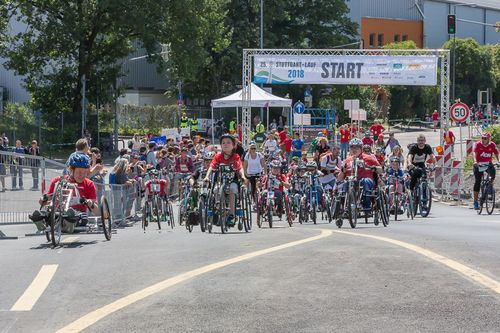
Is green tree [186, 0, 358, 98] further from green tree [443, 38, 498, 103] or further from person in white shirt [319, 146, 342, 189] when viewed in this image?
person in white shirt [319, 146, 342, 189]

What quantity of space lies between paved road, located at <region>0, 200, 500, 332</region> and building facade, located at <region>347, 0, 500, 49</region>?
84072 millimetres

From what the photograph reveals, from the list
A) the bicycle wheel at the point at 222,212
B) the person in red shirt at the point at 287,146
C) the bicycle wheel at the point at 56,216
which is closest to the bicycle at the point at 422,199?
the bicycle wheel at the point at 222,212

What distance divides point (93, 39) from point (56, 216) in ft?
126

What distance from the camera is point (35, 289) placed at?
935cm

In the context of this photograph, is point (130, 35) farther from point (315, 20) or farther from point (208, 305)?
point (208, 305)

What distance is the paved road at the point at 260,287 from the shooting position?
7.79 m

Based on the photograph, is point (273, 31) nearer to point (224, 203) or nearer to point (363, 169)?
point (363, 169)

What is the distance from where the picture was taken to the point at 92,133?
169 ft

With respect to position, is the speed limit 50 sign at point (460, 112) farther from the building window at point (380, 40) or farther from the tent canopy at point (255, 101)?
the building window at point (380, 40)

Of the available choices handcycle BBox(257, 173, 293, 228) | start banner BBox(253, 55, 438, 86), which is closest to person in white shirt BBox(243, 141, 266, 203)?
handcycle BBox(257, 173, 293, 228)

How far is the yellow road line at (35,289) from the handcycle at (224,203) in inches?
240

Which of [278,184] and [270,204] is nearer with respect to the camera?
[270,204]

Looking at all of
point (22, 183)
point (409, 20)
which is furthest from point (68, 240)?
point (409, 20)

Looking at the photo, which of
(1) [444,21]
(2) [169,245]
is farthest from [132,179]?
(1) [444,21]
